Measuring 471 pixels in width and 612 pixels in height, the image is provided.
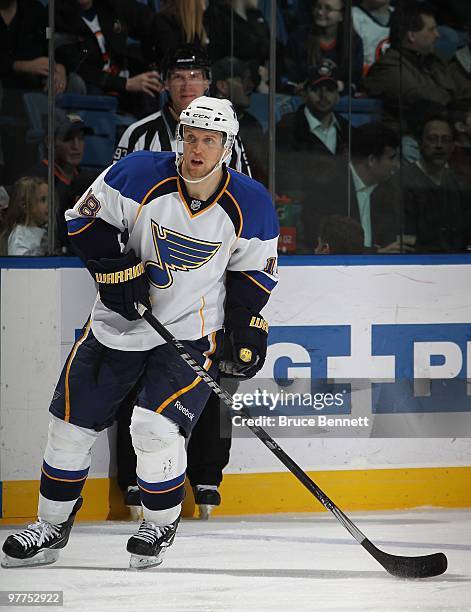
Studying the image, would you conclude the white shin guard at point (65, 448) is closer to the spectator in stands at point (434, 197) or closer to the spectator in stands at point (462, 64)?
the spectator in stands at point (434, 197)

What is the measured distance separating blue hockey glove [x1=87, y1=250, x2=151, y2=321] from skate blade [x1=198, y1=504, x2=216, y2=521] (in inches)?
36.6

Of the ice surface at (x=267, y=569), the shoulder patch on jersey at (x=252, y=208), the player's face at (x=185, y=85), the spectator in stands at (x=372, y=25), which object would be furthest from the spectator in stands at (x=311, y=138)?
the ice surface at (x=267, y=569)

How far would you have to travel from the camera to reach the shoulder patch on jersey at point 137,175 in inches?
127

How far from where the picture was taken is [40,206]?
3.95 meters

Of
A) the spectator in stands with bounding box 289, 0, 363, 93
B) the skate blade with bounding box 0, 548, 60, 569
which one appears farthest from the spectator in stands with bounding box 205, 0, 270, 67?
the skate blade with bounding box 0, 548, 60, 569

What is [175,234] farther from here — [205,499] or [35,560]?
[205,499]

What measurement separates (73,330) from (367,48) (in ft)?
4.47

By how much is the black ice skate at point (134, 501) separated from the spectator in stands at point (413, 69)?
1493mm

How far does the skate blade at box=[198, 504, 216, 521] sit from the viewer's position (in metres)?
3.95

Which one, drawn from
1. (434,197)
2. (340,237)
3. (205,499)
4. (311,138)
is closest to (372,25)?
(311,138)

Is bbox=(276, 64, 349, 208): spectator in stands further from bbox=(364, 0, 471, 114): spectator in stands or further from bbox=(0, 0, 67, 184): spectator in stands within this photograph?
bbox=(0, 0, 67, 184): spectator in stands

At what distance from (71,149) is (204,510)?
1153 mm

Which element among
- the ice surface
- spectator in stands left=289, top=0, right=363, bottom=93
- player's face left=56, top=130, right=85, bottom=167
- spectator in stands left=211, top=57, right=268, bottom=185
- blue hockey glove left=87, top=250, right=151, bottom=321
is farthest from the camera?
spectator in stands left=289, top=0, right=363, bottom=93

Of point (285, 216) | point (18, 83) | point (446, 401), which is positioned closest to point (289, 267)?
point (285, 216)
